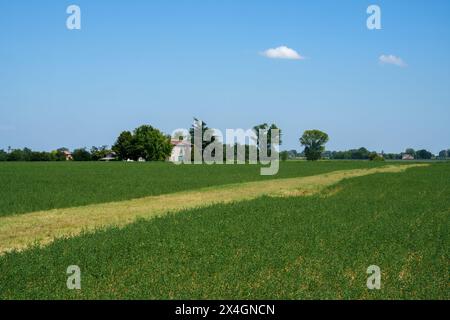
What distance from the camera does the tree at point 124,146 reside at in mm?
126312

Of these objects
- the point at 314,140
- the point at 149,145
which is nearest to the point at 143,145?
the point at 149,145

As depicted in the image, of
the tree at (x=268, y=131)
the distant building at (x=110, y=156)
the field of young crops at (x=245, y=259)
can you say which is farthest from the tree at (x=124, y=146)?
the field of young crops at (x=245, y=259)

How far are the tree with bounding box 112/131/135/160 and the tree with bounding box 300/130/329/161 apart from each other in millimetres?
66811

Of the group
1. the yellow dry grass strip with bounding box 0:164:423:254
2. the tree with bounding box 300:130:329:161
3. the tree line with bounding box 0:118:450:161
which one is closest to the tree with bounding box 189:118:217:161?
the tree line with bounding box 0:118:450:161

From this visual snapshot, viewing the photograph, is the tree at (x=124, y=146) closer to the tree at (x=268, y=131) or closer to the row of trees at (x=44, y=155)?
the row of trees at (x=44, y=155)

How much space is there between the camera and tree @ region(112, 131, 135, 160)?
126312mm

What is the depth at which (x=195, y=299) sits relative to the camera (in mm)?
6961

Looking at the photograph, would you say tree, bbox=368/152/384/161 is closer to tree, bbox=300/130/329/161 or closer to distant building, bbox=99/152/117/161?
tree, bbox=300/130/329/161

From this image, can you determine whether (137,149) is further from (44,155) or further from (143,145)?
(44,155)

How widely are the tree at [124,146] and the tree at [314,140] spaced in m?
66.8

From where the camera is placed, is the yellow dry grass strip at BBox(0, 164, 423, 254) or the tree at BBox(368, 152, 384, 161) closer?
the yellow dry grass strip at BBox(0, 164, 423, 254)
